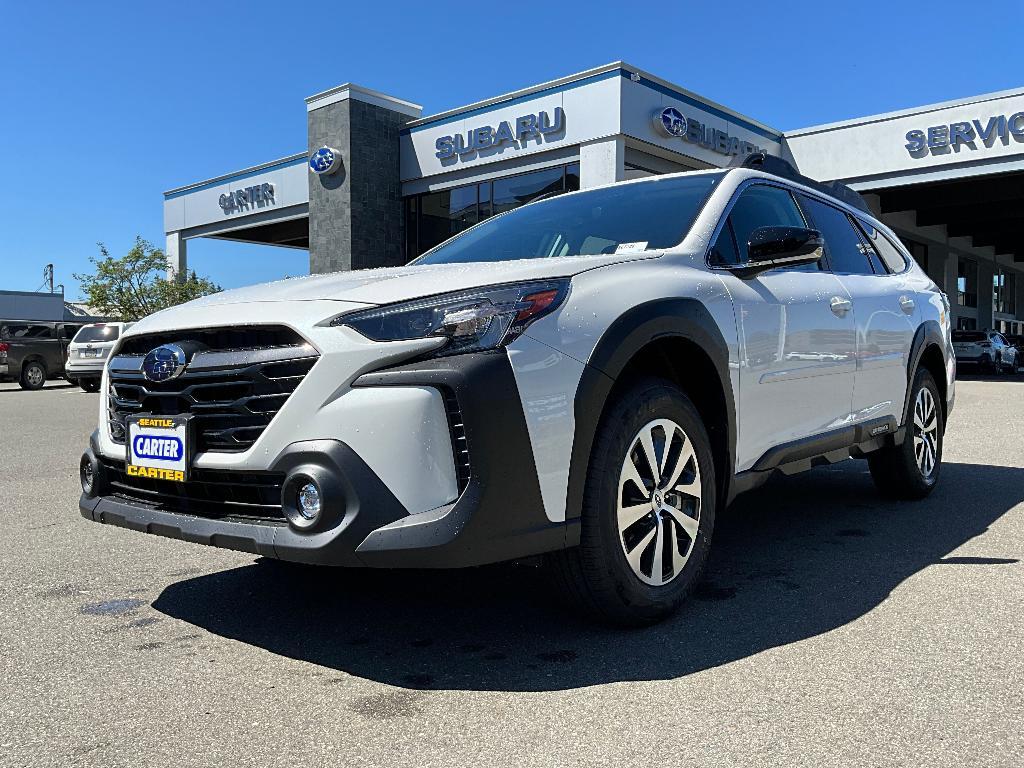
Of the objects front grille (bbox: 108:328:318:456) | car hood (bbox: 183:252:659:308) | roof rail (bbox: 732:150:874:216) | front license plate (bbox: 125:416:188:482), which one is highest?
roof rail (bbox: 732:150:874:216)

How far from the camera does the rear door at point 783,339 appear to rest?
141 inches

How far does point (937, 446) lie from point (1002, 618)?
2798mm

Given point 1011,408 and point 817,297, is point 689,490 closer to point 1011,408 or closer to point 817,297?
point 817,297

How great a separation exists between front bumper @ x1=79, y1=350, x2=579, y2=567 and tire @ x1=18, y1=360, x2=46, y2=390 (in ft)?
74.8

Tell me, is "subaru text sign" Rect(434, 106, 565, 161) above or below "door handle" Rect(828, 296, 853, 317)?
above

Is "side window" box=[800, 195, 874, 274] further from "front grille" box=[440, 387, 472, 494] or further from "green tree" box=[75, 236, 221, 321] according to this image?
"green tree" box=[75, 236, 221, 321]

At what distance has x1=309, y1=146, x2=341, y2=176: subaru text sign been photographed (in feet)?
71.5

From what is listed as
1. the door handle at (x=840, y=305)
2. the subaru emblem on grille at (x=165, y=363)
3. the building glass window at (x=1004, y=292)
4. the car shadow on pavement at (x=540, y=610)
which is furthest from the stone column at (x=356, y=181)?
the building glass window at (x=1004, y=292)

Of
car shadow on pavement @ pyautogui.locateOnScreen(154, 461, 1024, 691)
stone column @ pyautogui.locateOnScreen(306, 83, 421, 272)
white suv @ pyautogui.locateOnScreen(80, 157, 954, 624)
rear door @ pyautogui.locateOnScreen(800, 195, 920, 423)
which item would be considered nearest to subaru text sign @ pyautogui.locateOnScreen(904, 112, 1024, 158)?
stone column @ pyautogui.locateOnScreen(306, 83, 421, 272)

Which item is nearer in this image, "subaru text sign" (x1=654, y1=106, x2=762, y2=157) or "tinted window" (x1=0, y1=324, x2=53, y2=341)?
"subaru text sign" (x1=654, y1=106, x2=762, y2=157)

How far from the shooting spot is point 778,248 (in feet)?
11.9

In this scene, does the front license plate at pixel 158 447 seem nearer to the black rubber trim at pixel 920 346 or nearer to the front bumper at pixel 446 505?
the front bumper at pixel 446 505

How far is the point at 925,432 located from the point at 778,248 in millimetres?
2554

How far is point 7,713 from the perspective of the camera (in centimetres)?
243
